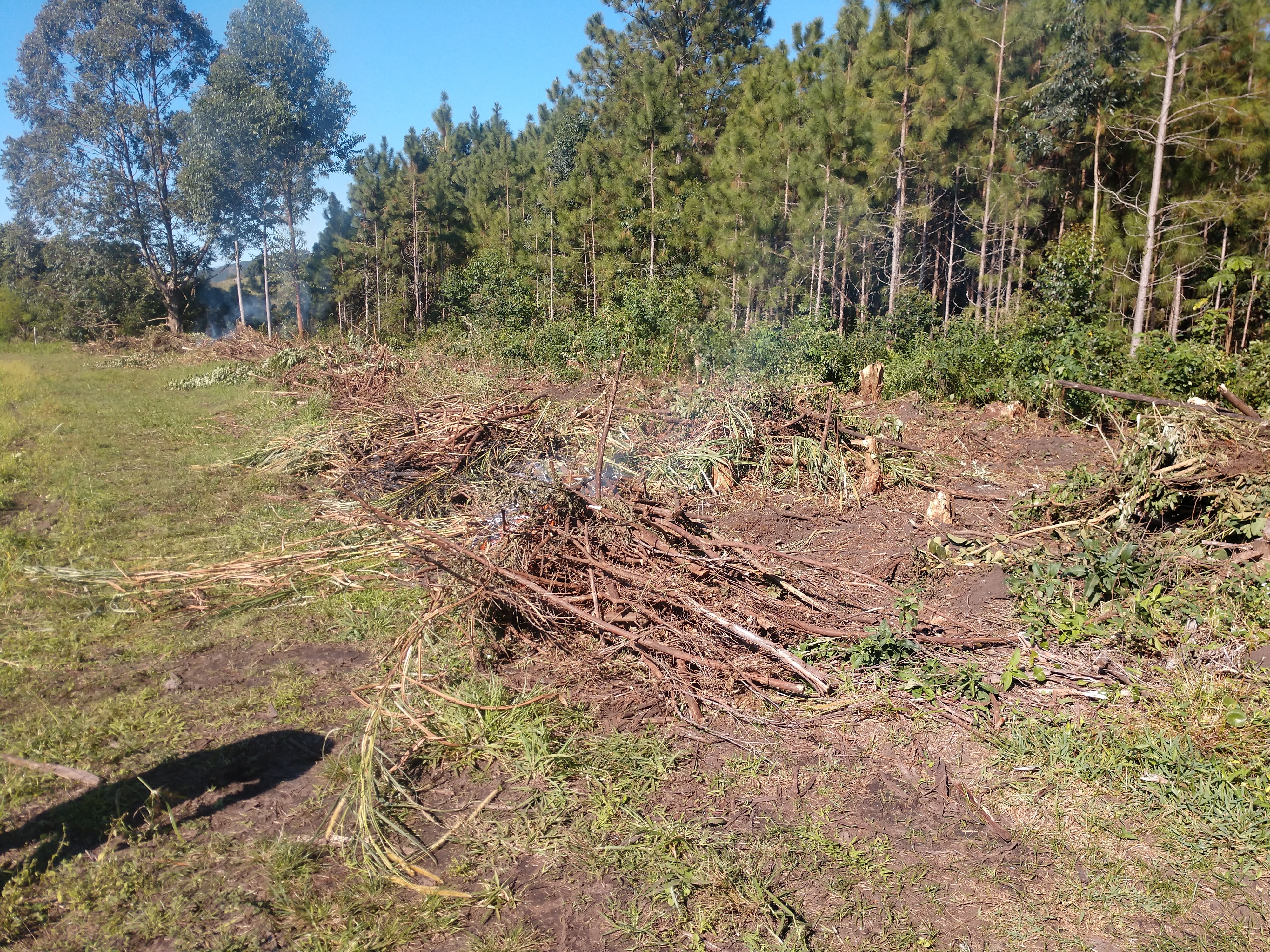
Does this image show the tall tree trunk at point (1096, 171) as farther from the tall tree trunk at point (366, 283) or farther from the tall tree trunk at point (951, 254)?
the tall tree trunk at point (366, 283)

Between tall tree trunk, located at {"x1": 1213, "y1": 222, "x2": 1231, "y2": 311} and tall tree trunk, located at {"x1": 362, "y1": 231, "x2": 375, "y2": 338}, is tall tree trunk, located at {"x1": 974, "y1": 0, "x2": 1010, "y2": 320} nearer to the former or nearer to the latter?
tall tree trunk, located at {"x1": 1213, "y1": 222, "x2": 1231, "y2": 311}

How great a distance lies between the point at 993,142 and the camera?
18.3 m

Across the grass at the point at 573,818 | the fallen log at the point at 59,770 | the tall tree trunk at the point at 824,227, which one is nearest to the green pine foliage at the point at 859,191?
the tall tree trunk at the point at 824,227

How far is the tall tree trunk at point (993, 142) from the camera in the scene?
58.7ft

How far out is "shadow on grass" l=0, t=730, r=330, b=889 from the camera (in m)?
2.72

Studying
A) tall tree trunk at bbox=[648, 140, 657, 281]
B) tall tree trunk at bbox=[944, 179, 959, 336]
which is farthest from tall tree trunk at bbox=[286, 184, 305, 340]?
tall tree trunk at bbox=[944, 179, 959, 336]

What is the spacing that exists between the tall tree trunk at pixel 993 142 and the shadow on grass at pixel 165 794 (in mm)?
16649

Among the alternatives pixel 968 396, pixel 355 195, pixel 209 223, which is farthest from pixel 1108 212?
pixel 209 223

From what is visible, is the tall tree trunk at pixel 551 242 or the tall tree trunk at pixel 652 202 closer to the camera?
the tall tree trunk at pixel 652 202

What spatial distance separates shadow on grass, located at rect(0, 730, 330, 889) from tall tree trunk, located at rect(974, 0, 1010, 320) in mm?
16649

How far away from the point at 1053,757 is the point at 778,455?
163 inches

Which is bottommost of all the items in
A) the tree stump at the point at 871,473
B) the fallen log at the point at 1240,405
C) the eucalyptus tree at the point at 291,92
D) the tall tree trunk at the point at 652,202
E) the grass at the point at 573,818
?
the grass at the point at 573,818

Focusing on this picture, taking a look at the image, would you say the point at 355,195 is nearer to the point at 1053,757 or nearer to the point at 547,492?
the point at 547,492

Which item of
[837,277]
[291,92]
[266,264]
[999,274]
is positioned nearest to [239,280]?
[266,264]
